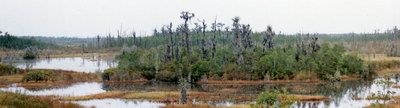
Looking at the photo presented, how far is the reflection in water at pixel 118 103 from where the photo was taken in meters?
39.2

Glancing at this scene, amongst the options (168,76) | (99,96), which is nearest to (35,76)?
(168,76)

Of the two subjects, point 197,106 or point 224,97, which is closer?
point 197,106

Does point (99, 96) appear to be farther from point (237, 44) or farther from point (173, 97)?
point (237, 44)

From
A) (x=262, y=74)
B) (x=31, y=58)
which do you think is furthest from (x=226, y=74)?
(x=31, y=58)

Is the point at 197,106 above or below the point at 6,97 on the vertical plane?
below

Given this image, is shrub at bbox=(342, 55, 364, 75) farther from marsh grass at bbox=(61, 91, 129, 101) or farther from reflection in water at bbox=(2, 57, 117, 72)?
reflection in water at bbox=(2, 57, 117, 72)

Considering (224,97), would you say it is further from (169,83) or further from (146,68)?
(146,68)

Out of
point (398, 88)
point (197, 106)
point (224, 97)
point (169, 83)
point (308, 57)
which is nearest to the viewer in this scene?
point (197, 106)

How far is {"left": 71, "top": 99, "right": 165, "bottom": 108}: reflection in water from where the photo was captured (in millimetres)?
39156

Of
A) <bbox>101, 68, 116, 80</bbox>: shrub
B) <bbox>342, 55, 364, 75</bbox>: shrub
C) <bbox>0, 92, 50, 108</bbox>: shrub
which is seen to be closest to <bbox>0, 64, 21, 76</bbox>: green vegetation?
<bbox>101, 68, 116, 80</bbox>: shrub

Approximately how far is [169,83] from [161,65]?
812 centimetres

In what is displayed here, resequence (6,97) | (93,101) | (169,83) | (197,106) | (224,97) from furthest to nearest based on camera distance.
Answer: (169,83) → (224,97) → (93,101) → (197,106) → (6,97)

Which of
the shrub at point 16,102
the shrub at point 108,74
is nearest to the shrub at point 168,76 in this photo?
the shrub at point 108,74

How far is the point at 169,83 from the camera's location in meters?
64.4
